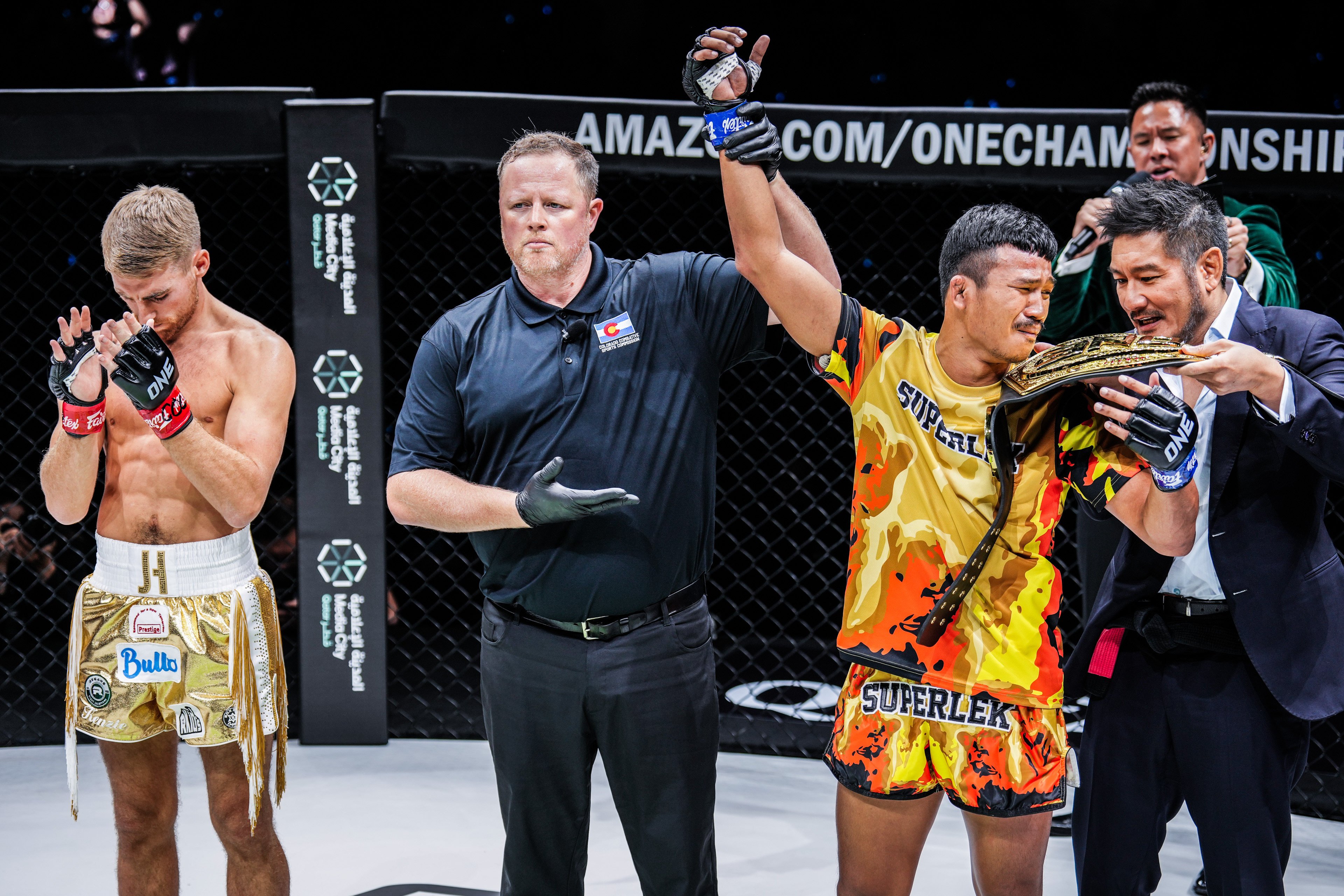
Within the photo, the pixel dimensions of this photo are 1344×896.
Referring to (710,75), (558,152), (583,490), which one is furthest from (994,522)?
(558,152)

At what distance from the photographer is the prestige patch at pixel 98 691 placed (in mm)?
2240

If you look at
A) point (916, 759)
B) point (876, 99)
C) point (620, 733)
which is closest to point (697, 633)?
point (620, 733)

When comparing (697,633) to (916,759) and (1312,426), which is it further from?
(1312,426)

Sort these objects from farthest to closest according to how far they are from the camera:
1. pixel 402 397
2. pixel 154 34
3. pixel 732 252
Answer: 1. pixel 402 397
2. pixel 154 34
3. pixel 732 252

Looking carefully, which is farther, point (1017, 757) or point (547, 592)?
point (547, 592)

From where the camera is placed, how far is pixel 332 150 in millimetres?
3416

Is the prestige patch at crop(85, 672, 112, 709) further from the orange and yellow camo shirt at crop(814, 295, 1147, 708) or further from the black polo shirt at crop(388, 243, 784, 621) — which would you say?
the orange and yellow camo shirt at crop(814, 295, 1147, 708)

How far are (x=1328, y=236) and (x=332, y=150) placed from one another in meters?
2.73

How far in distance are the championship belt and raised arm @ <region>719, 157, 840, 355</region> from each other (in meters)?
0.28

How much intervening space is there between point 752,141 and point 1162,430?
69 centimetres

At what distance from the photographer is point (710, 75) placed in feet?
6.01

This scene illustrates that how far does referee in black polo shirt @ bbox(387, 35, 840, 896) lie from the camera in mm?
2025

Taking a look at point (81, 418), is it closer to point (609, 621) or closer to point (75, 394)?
point (75, 394)

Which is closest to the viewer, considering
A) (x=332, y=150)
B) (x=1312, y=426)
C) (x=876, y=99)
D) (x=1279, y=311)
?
(x=1312, y=426)
